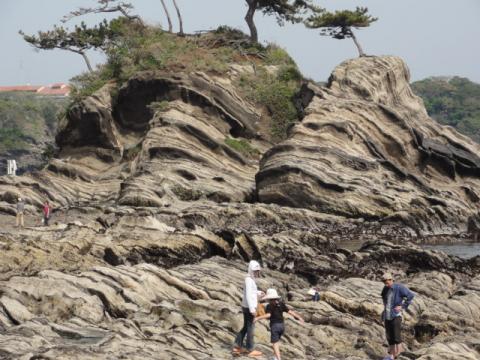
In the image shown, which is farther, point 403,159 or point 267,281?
point 403,159

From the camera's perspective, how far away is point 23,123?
178 meters

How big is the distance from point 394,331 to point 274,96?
4629cm

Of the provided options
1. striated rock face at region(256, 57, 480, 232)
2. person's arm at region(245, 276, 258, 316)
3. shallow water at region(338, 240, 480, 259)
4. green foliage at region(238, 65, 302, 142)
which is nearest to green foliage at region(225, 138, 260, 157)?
green foliage at region(238, 65, 302, 142)

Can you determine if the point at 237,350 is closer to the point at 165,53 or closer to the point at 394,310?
the point at 394,310

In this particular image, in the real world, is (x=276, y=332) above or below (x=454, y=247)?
below

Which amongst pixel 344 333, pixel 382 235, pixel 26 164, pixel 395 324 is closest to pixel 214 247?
pixel 344 333

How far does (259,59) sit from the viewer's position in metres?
69.4

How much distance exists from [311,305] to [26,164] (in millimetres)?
145159

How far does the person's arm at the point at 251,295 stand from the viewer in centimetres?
1848

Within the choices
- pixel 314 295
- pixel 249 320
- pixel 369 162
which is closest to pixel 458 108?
pixel 369 162

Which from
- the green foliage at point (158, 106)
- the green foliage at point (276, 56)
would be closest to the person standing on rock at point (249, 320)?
the green foliage at point (158, 106)

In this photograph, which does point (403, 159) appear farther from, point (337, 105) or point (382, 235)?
point (382, 235)

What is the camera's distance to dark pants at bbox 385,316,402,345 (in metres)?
18.8

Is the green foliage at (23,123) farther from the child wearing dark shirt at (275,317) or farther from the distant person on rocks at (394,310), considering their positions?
the child wearing dark shirt at (275,317)
